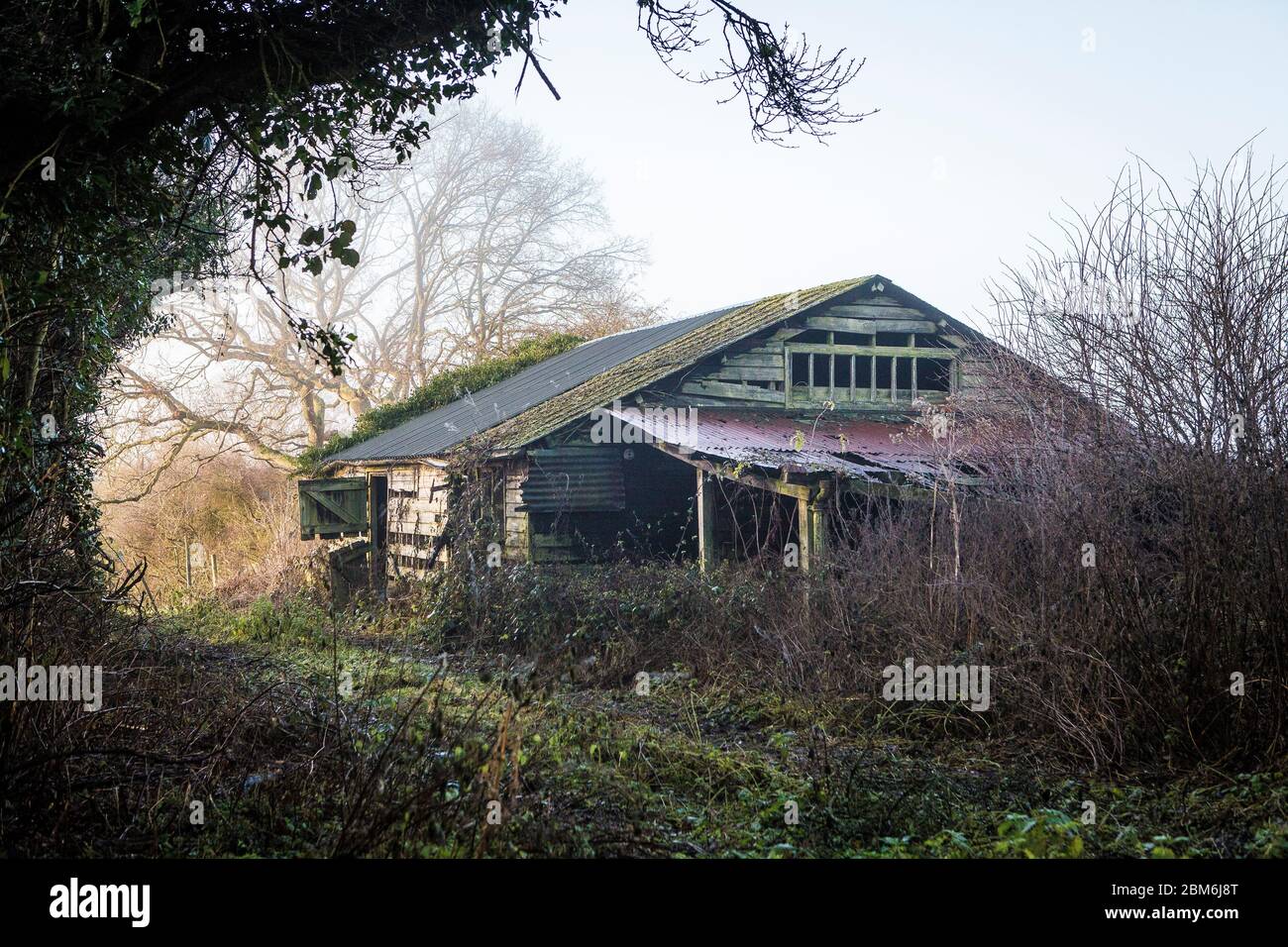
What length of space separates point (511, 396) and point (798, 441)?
893cm

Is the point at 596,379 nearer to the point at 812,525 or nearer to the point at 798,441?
the point at 798,441

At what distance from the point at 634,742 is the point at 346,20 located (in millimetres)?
5115

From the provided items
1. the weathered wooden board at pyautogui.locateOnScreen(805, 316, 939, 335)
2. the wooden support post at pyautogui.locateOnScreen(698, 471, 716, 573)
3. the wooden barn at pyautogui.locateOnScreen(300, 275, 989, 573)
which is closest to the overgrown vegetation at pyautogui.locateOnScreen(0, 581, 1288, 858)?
the wooden support post at pyautogui.locateOnScreen(698, 471, 716, 573)

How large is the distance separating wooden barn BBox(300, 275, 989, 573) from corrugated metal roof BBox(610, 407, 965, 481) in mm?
51

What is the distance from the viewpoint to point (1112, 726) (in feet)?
23.0

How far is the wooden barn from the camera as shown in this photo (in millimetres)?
14266

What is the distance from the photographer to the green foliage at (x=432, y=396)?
26.8 m

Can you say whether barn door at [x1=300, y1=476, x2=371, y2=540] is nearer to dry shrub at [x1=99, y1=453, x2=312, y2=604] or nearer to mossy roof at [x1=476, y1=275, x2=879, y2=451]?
dry shrub at [x1=99, y1=453, x2=312, y2=604]

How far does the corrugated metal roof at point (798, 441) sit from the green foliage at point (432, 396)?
38.8 ft

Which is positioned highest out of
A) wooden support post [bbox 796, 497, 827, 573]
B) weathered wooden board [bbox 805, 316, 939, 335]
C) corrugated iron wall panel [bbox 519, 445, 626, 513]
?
weathered wooden board [bbox 805, 316, 939, 335]
